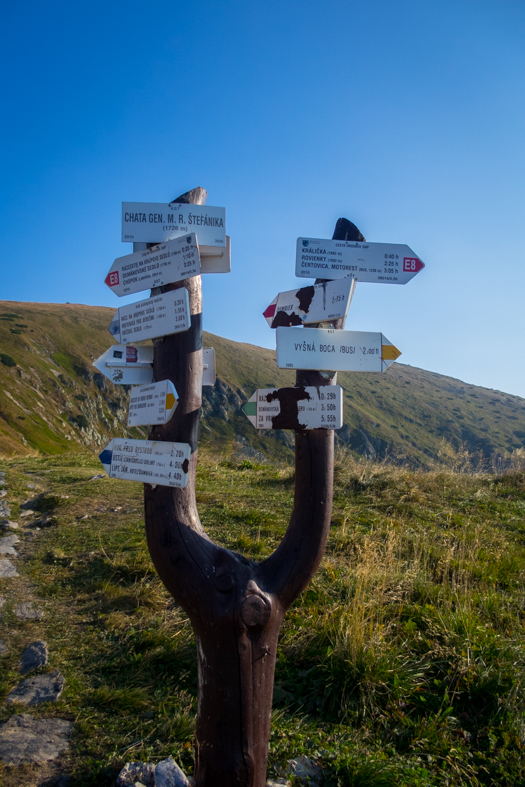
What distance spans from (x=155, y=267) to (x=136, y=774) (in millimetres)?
2834

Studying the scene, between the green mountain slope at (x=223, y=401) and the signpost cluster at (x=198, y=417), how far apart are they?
2044 inches

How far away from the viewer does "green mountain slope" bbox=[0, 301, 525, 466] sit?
66562 millimetres

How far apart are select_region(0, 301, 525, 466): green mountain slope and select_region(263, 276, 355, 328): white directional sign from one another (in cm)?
5216

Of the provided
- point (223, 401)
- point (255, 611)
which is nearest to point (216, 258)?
point (255, 611)

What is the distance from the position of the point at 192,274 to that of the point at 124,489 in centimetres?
678

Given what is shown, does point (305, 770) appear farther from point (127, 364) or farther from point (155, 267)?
point (155, 267)

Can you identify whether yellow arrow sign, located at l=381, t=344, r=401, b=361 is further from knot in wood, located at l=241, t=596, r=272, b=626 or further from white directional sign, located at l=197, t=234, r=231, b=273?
knot in wood, located at l=241, t=596, r=272, b=626

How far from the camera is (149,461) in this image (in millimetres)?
2578

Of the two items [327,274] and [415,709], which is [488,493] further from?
[327,274]

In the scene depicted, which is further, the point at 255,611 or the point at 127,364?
the point at 127,364

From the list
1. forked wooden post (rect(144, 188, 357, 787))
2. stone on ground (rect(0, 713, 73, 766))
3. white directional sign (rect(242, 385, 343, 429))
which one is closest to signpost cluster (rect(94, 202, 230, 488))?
forked wooden post (rect(144, 188, 357, 787))

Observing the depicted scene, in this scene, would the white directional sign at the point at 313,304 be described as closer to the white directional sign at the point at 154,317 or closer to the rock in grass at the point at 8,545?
the white directional sign at the point at 154,317

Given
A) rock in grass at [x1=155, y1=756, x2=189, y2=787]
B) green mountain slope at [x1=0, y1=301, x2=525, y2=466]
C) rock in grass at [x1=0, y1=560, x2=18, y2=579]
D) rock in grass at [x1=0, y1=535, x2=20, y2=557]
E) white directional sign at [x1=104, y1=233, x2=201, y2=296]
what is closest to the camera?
rock in grass at [x1=155, y1=756, x2=189, y2=787]

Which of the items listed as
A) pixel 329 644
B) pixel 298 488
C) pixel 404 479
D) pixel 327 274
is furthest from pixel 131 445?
pixel 404 479
